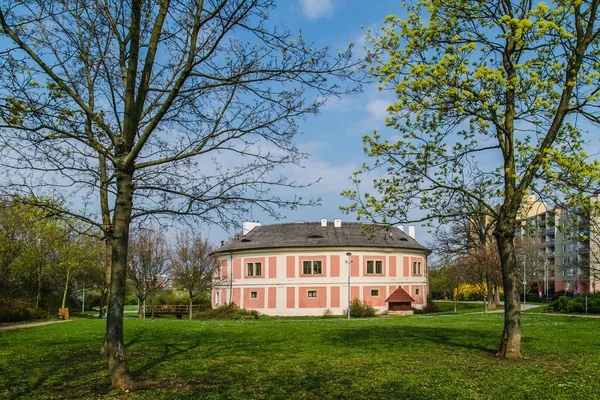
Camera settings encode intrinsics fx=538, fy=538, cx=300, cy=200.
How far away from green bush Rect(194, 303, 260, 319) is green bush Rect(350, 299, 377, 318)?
29.1 feet

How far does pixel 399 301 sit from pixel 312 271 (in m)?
8.98

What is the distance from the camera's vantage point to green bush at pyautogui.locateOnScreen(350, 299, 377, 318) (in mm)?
49312

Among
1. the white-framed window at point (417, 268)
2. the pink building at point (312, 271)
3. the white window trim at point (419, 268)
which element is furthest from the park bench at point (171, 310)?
the white-framed window at point (417, 268)

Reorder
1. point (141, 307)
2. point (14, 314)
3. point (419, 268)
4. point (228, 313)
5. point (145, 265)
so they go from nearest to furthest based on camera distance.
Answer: point (14, 314) → point (145, 265) → point (228, 313) → point (141, 307) → point (419, 268)

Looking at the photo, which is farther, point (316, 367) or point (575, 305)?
point (575, 305)

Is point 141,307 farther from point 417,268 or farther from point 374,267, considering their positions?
point 417,268

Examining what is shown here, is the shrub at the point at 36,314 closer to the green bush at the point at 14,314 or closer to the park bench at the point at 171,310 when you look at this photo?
the green bush at the point at 14,314

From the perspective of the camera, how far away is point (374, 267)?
5391 cm

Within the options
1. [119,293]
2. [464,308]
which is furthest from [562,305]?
[119,293]

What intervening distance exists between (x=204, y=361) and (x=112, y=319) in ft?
11.0

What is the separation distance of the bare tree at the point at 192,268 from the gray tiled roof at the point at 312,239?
351cm

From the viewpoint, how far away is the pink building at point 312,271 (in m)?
52.6

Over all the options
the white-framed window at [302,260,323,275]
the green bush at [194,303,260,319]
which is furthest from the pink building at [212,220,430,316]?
the green bush at [194,303,260,319]

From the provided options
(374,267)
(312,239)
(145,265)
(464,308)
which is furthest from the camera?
(464,308)
